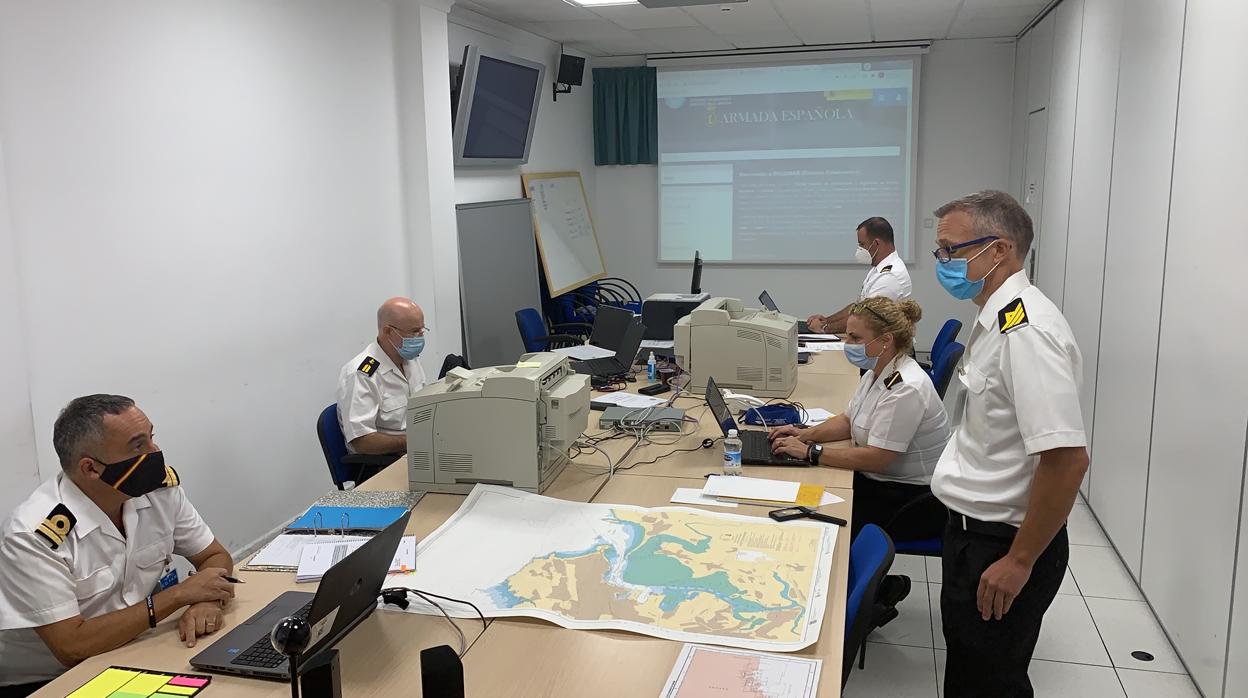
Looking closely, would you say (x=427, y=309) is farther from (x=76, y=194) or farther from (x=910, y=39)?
(x=910, y=39)

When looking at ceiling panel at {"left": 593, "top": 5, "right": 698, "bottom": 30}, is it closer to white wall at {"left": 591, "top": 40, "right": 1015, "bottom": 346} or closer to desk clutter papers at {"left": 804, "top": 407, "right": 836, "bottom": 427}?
white wall at {"left": 591, "top": 40, "right": 1015, "bottom": 346}

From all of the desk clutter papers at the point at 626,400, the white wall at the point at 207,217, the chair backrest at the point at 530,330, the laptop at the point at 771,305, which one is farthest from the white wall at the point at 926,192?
the desk clutter papers at the point at 626,400

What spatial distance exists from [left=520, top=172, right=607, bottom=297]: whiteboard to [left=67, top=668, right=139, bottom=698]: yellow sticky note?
570 cm

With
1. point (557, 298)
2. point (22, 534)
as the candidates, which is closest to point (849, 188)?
point (557, 298)

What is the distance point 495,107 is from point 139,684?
5131mm

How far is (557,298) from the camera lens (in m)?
7.57

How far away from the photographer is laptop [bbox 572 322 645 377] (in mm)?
4469

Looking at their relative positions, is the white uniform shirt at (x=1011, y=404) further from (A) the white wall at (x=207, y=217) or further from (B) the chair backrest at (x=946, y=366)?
(A) the white wall at (x=207, y=217)

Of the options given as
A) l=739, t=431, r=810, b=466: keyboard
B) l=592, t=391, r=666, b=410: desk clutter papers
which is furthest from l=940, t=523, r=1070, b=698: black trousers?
l=592, t=391, r=666, b=410: desk clutter papers

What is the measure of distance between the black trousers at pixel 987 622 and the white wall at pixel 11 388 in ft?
9.59

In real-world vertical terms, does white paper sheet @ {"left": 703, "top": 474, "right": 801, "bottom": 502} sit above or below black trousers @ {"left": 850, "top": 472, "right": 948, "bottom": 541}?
above

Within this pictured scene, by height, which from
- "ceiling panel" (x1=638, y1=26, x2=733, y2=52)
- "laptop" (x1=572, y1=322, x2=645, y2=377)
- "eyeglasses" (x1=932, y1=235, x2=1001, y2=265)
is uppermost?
"ceiling panel" (x1=638, y1=26, x2=733, y2=52)

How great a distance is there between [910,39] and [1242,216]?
18.8 ft

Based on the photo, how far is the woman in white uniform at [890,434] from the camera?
3.05 meters
